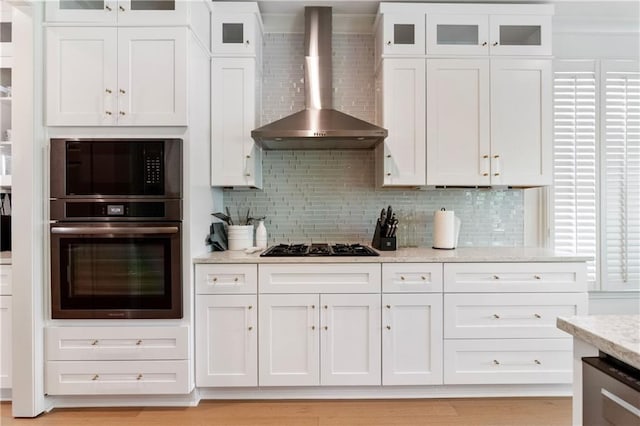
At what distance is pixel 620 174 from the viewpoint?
3021 mm

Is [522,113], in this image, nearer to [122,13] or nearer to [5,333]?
[122,13]

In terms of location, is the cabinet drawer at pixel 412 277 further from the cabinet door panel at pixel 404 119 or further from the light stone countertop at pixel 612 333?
the light stone countertop at pixel 612 333

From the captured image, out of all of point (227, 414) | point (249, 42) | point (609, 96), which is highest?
point (249, 42)

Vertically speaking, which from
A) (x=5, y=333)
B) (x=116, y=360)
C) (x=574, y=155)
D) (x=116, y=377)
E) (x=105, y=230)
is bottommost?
(x=116, y=377)

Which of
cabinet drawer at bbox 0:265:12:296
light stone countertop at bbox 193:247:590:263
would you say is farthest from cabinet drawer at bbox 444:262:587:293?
cabinet drawer at bbox 0:265:12:296

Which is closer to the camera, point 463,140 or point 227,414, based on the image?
point 227,414

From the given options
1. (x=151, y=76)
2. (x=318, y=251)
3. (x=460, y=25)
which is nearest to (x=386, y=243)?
(x=318, y=251)

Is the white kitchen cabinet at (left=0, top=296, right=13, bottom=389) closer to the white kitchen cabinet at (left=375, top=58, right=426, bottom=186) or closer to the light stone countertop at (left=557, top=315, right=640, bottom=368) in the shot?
A: the white kitchen cabinet at (left=375, top=58, right=426, bottom=186)

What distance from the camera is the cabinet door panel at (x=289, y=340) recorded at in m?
2.30

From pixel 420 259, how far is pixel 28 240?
2295 millimetres

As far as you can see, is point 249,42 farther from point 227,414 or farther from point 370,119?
point 227,414

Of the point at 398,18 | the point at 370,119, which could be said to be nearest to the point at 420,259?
the point at 370,119

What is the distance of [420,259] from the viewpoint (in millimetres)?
2326

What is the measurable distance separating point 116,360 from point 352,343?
141 cm
